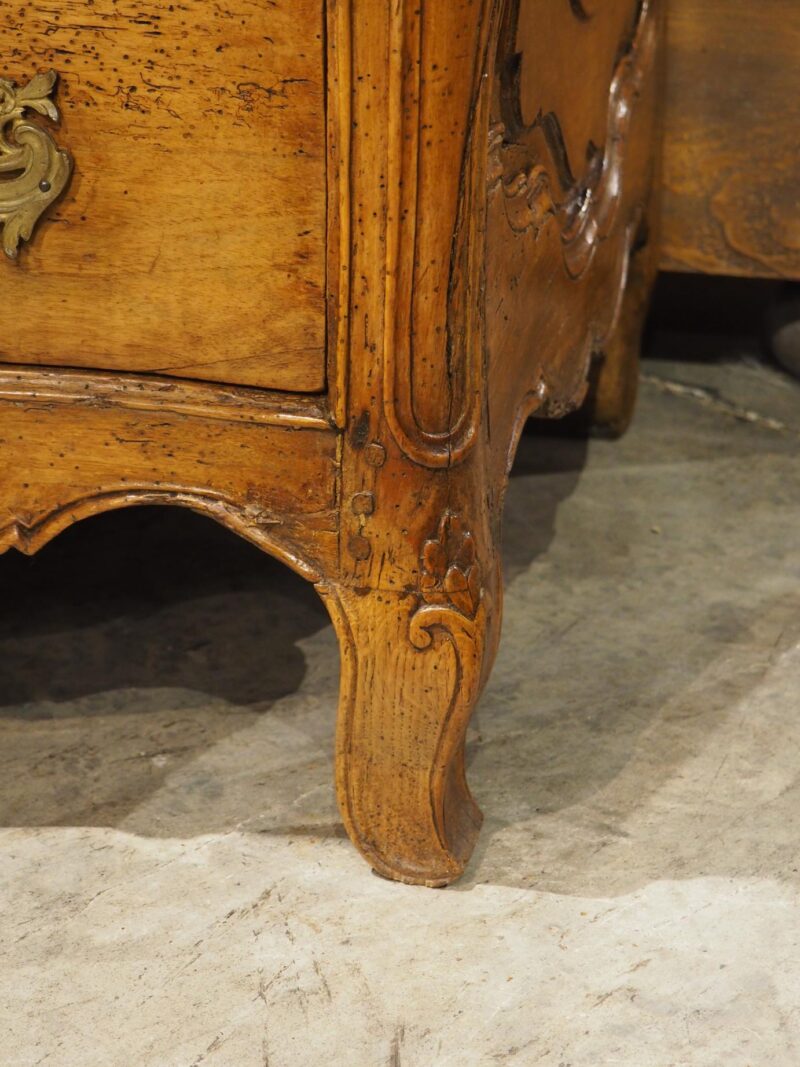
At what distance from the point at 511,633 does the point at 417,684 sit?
463 mm

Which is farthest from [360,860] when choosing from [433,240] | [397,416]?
[433,240]

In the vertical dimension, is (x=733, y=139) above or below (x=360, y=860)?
above

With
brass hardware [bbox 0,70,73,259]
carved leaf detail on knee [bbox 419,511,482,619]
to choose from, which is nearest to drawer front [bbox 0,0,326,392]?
brass hardware [bbox 0,70,73,259]

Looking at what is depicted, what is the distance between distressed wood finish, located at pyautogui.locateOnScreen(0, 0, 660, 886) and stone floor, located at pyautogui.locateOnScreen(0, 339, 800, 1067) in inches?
3.9

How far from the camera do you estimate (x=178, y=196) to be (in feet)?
3.48

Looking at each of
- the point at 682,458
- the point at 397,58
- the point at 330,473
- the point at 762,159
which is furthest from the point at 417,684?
the point at 762,159

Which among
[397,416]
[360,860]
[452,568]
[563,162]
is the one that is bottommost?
[360,860]

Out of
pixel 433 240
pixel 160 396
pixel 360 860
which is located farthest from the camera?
pixel 360 860

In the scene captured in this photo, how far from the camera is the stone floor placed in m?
1.08

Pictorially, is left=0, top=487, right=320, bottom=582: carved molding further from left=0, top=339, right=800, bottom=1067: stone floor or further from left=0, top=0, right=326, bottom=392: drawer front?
left=0, top=339, right=800, bottom=1067: stone floor

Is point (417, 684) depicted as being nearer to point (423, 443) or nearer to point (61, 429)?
point (423, 443)

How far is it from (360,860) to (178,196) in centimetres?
55

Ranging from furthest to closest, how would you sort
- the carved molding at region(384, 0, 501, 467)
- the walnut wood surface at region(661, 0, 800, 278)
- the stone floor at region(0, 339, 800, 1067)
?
the walnut wood surface at region(661, 0, 800, 278), the stone floor at region(0, 339, 800, 1067), the carved molding at region(384, 0, 501, 467)

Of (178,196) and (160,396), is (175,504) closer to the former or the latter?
(160,396)
